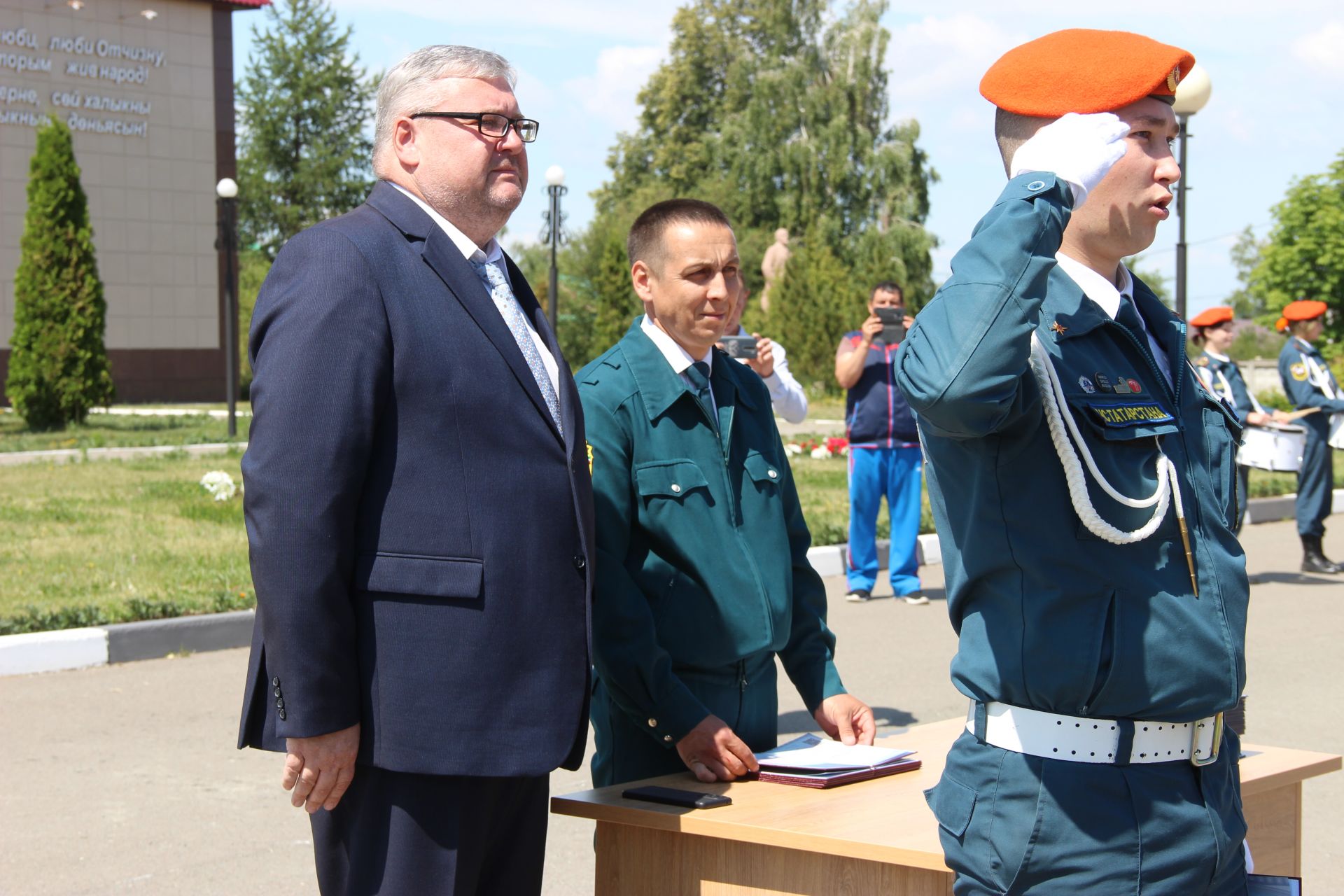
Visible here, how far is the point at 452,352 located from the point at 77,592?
678cm

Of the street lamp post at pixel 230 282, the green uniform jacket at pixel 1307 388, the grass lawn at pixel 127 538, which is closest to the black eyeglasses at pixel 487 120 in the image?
the grass lawn at pixel 127 538

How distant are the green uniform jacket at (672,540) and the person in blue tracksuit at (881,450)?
6.20 m

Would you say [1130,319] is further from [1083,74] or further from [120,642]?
[120,642]

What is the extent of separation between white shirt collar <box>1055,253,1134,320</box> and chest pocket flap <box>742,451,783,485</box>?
1077 mm

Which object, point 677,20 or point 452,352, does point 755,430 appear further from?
point 677,20

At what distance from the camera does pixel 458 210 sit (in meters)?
2.54

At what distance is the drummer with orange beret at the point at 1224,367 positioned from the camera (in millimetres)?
10109

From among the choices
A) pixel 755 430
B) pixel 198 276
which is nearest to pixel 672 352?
pixel 755 430

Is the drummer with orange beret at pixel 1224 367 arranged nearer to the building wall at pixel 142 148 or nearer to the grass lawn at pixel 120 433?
the grass lawn at pixel 120 433

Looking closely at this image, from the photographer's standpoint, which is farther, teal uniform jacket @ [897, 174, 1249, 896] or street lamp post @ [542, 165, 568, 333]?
street lamp post @ [542, 165, 568, 333]

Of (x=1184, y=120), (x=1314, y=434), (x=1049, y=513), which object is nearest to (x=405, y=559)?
(x=1049, y=513)

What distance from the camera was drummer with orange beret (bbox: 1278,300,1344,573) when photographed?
1063 centimetres

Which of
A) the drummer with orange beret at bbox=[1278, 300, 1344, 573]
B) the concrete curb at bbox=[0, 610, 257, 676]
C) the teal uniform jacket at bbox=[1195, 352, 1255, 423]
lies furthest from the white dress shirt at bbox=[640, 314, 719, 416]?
the drummer with orange beret at bbox=[1278, 300, 1344, 573]

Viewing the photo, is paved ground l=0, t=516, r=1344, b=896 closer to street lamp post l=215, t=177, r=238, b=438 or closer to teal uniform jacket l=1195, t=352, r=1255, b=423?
teal uniform jacket l=1195, t=352, r=1255, b=423
